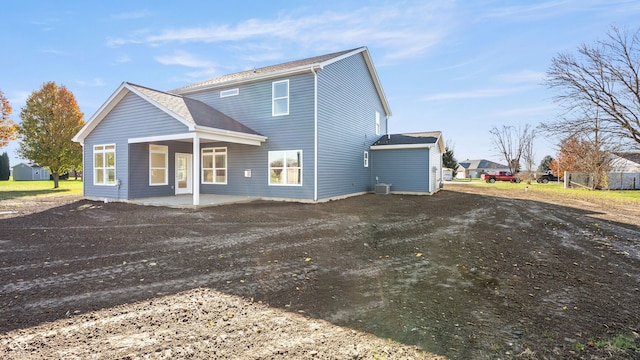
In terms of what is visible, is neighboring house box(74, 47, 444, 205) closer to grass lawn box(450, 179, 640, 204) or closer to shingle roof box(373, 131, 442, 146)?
shingle roof box(373, 131, 442, 146)

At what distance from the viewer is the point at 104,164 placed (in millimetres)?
14625

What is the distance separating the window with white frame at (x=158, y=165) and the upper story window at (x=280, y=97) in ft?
19.5

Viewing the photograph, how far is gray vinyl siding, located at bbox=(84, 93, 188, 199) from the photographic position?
494 inches

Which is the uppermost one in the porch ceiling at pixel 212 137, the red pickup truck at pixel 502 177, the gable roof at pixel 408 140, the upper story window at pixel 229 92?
the upper story window at pixel 229 92

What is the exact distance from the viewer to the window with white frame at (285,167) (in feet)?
44.4

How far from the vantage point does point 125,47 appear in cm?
1521

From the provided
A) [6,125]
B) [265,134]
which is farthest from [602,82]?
[6,125]

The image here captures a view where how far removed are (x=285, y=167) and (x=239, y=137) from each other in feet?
7.87

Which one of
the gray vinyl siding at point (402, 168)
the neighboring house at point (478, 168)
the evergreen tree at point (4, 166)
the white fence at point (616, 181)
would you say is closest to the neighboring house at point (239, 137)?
the gray vinyl siding at point (402, 168)

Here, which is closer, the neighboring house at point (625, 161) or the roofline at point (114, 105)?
the roofline at point (114, 105)

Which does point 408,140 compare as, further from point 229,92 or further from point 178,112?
point 178,112

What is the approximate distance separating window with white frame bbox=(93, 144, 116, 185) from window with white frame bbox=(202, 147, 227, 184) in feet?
13.2

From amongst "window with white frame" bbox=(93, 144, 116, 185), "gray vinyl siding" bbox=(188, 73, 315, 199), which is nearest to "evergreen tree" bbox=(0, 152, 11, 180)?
"window with white frame" bbox=(93, 144, 116, 185)

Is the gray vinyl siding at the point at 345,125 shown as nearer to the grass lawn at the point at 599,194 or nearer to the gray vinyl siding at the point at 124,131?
the gray vinyl siding at the point at 124,131
